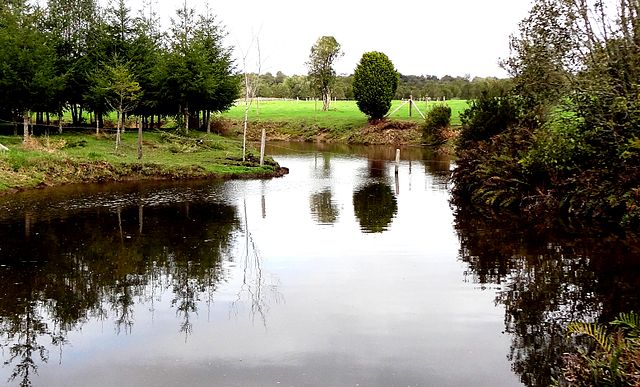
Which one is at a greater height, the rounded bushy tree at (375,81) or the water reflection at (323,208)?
the rounded bushy tree at (375,81)

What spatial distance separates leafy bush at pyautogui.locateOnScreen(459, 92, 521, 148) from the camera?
2264 centimetres

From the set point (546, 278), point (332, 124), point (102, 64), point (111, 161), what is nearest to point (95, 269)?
point (546, 278)

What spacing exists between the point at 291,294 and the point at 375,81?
1873 inches

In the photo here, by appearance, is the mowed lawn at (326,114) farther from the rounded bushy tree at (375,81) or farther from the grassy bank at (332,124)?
the rounded bushy tree at (375,81)

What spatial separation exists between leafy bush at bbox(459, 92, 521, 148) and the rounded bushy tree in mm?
31317

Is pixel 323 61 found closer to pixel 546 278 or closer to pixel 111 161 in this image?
pixel 111 161

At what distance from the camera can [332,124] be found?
6200cm

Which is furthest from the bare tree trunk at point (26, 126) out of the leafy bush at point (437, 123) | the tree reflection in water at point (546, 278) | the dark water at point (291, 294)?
the leafy bush at point (437, 123)

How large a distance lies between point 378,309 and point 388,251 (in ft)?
13.3

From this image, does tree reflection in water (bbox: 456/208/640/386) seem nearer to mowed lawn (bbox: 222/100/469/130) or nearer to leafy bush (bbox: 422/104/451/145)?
leafy bush (bbox: 422/104/451/145)

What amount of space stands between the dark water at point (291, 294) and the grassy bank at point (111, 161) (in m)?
4.56

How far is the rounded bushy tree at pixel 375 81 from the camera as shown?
55.4 m

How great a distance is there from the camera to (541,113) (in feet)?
67.3

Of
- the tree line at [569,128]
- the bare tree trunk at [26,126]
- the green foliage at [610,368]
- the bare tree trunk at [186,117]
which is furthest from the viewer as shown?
the bare tree trunk at [186,117]
